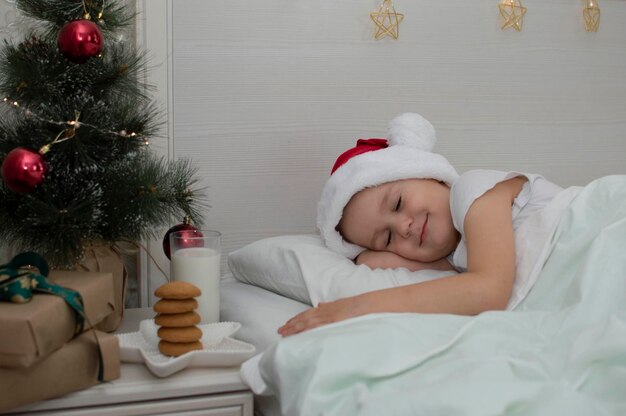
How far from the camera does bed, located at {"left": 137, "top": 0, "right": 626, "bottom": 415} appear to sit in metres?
1.64

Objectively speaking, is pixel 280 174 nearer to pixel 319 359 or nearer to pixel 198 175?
pixel 198 175

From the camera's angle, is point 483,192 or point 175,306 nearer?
point 175,306

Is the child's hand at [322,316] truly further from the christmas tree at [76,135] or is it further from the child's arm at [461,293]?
the christmas tree at [76,135]

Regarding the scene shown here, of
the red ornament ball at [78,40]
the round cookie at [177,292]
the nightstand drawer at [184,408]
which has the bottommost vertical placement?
the nightstand drawer at [184,408]

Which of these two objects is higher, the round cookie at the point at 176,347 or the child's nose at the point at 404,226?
the child's nose at the point at 404,226

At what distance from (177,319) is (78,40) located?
1.60 ft

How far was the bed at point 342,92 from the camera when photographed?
164 centimetres

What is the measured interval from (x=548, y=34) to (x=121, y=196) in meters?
1.22

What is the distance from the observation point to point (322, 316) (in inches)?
44.4

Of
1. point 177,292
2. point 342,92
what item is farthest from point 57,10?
point 342,92

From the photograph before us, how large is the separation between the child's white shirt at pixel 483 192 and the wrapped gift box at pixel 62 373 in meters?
0.64

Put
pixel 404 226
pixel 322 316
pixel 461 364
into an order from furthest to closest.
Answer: pixel 404 226 < pixel 322 316 < pixel 461 364

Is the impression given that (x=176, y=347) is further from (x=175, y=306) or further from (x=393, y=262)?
(x=393, y=262)

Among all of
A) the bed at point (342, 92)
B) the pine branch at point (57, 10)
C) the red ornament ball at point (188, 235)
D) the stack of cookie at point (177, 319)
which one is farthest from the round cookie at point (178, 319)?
the pine branch at point (57, 10)
